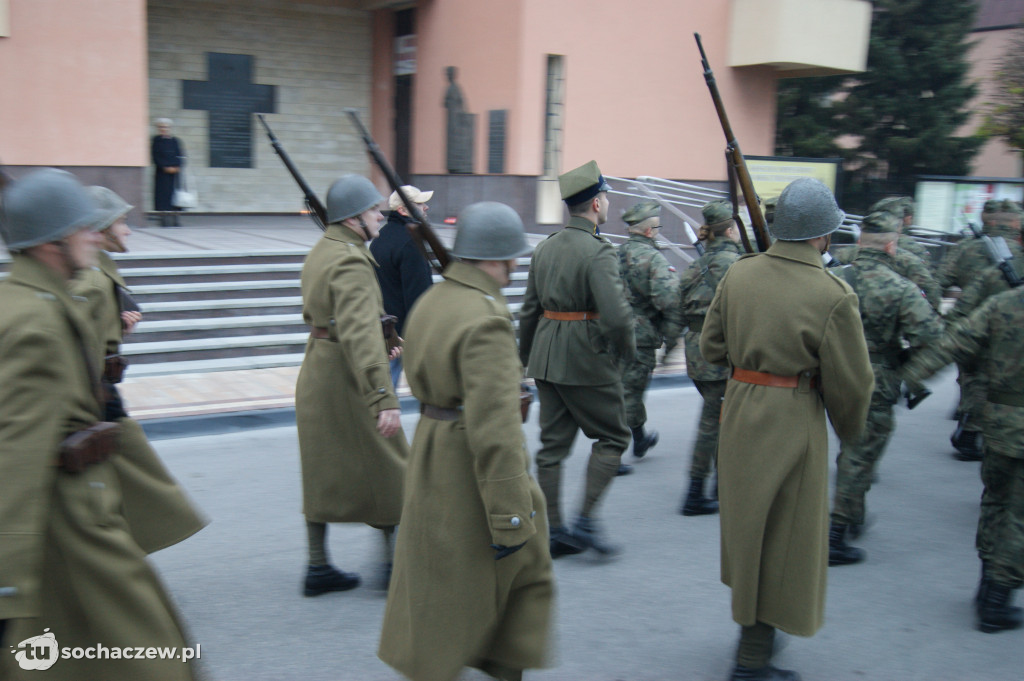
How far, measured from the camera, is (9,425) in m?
2.46

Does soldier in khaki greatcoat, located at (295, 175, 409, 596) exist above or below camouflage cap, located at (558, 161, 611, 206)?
below

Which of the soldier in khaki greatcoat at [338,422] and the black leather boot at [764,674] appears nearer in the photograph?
the black leather boot at [764,674]

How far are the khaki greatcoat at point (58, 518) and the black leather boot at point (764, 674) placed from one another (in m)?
2.12

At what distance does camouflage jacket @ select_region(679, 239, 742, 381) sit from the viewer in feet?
19.7

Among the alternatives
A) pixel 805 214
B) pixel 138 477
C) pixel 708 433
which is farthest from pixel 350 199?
pixel 708 433

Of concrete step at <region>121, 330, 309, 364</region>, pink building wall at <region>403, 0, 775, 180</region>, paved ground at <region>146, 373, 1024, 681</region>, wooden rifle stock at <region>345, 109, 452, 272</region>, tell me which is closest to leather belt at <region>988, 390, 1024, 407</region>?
paved ground at <region>146, 373, 1024, 681</region>

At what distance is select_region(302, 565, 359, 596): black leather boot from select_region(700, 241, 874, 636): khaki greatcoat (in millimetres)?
1912

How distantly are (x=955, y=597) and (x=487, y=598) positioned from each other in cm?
291

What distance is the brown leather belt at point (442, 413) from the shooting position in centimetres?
319

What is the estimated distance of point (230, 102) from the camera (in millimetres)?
17578

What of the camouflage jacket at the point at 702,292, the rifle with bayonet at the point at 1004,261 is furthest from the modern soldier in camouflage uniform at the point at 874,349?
the camouflage jacket at the point at 702,292

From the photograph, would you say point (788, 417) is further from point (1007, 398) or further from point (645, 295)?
point (645, 295)

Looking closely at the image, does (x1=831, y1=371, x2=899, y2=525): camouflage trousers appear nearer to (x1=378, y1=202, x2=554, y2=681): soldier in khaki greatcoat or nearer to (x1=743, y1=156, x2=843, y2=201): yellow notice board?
(x1=378, y1=202, x2=554, y2=681): soldier in khaki greatcoat

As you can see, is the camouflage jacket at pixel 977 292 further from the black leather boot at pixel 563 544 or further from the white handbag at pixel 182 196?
the white handbag at pixel 182 196
